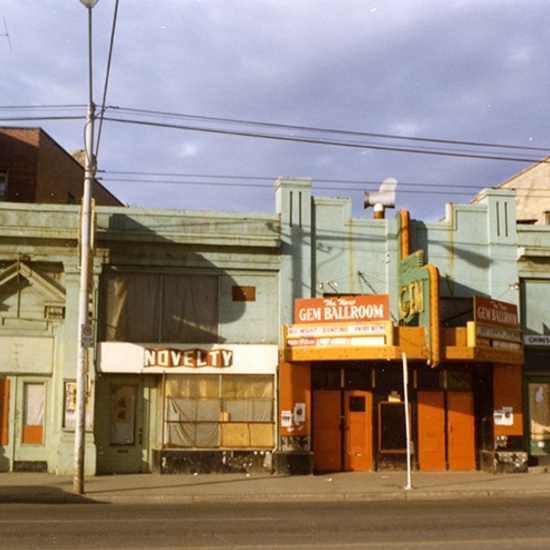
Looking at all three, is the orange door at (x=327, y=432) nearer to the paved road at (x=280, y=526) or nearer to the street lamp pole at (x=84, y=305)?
the paved road at (x=280, y=526)

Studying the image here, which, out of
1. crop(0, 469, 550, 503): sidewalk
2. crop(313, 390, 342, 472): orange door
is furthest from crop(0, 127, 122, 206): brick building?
crop(313, 390, 342, 472): orange door

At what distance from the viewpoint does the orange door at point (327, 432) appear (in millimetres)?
25203

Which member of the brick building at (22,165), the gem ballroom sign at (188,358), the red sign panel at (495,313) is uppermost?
the brick building at (22,165)

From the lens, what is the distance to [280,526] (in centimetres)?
1431

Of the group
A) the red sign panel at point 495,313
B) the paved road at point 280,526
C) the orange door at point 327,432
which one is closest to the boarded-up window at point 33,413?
the paved road at point 280,526

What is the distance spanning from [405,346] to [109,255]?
8568mm

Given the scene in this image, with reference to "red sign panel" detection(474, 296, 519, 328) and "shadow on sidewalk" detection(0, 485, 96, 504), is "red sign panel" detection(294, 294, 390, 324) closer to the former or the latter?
"red sign panel" detection(474, 296, 519, 328)

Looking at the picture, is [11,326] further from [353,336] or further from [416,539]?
[416,539]

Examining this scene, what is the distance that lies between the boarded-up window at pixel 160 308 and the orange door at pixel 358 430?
4.46 m

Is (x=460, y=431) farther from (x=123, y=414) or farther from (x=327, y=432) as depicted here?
(x=123, y=414)

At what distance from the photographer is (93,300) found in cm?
2408

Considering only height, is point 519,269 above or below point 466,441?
above

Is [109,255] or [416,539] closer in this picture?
[416,539]

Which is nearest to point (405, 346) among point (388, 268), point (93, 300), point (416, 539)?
point (388, 268)
